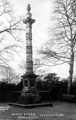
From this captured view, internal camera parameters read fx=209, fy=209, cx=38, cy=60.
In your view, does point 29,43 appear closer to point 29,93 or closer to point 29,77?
point 29,77

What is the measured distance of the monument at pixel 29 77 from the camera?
16430mm

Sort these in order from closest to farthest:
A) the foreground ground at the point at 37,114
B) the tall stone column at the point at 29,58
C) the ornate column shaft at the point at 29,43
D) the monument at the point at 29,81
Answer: the foreground ground at the point at 37,114, the monument at the point at 29,81, the tall stone column at the point at 29,58, the ornate column shaft at the point at 29,43

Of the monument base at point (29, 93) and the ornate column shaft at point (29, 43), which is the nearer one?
the monument base at point (29, 93)

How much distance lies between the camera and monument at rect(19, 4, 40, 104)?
16430 mm

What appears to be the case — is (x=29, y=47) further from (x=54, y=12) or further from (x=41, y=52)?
(x=54, y=12)

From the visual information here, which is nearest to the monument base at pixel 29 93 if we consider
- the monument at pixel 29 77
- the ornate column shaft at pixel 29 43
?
the monument at pixel 29 77

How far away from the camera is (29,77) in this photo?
17.2m

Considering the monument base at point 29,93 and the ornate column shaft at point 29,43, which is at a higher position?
the ornate column shaft at point 29,43

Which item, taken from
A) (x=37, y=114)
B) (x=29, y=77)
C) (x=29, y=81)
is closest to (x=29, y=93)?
(x=29, y=81)

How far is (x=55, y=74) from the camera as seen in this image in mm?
25844

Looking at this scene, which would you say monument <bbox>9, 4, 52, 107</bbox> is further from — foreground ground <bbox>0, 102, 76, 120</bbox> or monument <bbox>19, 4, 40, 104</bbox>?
foreground ground <bbox>0, 102, 76, 120</bbox>

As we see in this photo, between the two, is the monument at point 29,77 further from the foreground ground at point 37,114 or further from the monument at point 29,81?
the foreground ground at point 37,114

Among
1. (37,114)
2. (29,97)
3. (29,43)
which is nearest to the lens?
(37,114)

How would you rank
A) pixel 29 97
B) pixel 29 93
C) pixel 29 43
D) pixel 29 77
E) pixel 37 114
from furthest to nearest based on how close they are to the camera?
pixel 29 43 < pixel 29 77 < pixel 29 93 < pixel 29 97 < pixel 37 114
